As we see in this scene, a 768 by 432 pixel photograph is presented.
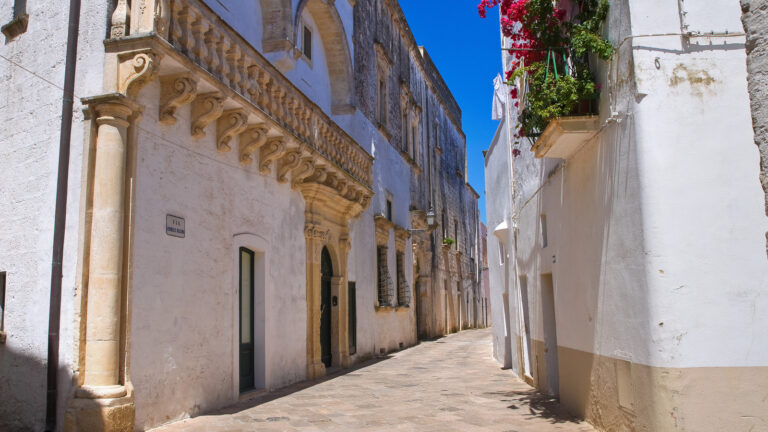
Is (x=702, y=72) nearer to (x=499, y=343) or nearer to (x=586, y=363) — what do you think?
(x=586, y=363)

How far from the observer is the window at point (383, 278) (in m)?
18.0

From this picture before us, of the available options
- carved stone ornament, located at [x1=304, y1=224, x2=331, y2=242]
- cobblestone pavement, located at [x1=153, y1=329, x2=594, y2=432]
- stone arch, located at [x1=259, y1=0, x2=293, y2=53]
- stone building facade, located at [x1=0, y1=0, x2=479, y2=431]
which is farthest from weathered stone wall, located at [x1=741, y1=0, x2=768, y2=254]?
carved stone ornament, located at [x1=304, y1=224, x2=331, y2=242]

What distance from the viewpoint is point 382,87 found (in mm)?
19375

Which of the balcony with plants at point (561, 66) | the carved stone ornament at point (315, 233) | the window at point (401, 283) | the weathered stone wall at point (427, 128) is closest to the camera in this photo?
the balcony with plants at point (561, 66)

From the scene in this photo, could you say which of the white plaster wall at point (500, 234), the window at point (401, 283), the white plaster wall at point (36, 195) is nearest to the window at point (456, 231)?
the window at point (401, 283)

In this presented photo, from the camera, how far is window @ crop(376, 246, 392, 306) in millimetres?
17953

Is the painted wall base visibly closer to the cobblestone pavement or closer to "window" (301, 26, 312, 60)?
the cobblestone pavement

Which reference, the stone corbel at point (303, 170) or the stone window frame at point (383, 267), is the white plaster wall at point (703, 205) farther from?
the stone window frame at point (383, 267)

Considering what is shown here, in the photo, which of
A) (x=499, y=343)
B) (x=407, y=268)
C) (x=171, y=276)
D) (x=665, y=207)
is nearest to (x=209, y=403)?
(x=171, y=276)

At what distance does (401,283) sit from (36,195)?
15.0m

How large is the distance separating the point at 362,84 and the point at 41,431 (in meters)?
12.3

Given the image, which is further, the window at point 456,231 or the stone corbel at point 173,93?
the window at point 456,231

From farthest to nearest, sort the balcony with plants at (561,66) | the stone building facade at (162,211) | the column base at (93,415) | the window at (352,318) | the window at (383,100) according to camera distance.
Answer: the window at (383,100), the window at (352,318), the balcony with plants at (561,66), the stone building facade at (162,211), the column base at (93,415)

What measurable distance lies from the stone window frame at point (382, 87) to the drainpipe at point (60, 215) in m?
11.9
